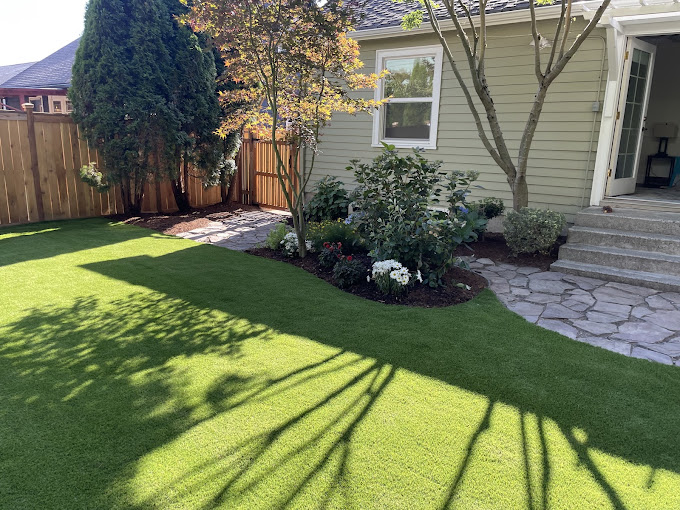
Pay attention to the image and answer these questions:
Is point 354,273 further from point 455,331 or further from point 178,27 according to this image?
point 178,27

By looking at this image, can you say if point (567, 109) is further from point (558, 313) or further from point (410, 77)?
point (558, 313)

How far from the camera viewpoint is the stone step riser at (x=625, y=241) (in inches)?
207

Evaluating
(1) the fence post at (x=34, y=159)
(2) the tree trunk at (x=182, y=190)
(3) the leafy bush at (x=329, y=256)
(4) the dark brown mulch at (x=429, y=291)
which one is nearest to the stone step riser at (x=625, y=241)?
(4) the dark brown mulch at (x=429, y=291)

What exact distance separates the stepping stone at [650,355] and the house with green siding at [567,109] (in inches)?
70.7

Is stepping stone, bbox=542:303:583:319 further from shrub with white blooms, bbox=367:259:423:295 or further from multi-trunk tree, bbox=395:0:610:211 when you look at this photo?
multi-trunk tree, bbox=395:0:610:211

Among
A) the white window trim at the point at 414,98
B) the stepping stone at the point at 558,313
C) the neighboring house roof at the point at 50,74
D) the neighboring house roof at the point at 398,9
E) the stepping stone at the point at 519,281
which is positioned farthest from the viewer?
the neighboring house roof at the point at 50,74

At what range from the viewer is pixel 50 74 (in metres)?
17.0

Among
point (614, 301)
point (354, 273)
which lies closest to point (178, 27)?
point (354, 273)

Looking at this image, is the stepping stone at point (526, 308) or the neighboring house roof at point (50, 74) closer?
the stepping stone at point (526, 308)

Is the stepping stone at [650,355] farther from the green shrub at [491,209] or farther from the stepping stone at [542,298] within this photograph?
the green shrub at [491,209]

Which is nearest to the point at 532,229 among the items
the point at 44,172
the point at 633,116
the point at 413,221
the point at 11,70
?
the point at 413,221

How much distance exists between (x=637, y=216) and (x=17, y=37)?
6223 centimetres

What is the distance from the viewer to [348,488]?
7.06ft

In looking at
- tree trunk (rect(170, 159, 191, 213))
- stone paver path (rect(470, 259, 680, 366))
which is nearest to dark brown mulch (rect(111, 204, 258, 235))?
tree trunk (rect(170, 159, 191, 213))
